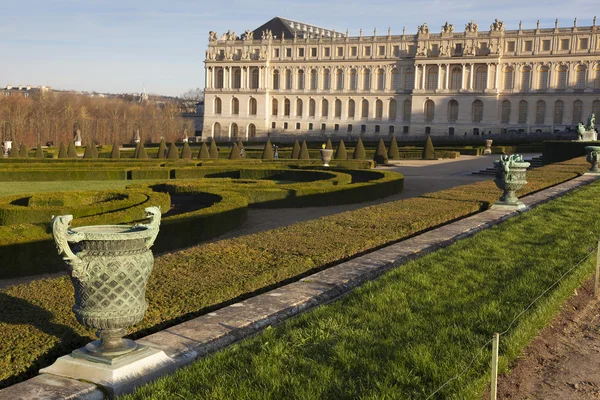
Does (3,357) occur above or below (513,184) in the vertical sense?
below

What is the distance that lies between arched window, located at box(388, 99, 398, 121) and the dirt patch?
7842 cm

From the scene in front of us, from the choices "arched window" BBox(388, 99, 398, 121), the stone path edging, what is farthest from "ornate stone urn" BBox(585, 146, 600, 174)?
"arched window" BBox(388, 99, 398, 121)

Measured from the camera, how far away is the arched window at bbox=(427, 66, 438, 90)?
80125 millimetres

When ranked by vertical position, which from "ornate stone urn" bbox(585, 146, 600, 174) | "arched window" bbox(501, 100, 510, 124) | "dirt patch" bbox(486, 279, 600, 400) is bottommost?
"dirt patch" bbox(486, 279, 600, 400)

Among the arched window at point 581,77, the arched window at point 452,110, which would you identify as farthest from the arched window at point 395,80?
the arched window at point 581,77

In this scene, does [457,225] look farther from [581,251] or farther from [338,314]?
[338,314]

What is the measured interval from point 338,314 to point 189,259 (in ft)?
8.74

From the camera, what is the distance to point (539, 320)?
17.6 ft

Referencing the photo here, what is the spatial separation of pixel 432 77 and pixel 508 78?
890cm

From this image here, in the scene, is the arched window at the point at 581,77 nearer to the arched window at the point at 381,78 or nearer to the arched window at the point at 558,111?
the arched window at the point at 558,111

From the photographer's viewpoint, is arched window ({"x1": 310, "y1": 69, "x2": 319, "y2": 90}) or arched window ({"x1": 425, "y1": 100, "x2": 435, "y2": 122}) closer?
arched window ({"x1": 425, "y1": 100, "x2": 435, "y2": 122})

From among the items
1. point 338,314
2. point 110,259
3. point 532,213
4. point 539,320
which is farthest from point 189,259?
point 532,213

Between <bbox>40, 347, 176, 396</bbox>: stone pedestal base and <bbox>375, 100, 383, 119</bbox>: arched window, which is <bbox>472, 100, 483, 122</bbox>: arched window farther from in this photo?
<bbox>40, 347, 176, 396</bbox>: stone pedestal base

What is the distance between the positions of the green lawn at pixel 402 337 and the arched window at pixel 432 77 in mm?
74948
